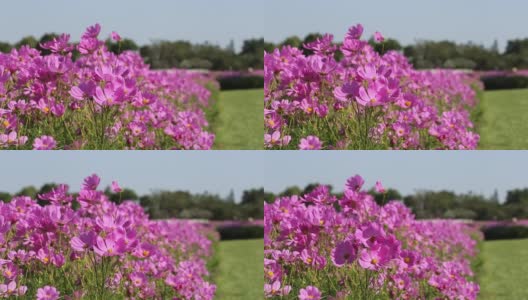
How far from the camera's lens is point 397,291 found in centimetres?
628

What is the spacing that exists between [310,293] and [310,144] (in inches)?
53.4

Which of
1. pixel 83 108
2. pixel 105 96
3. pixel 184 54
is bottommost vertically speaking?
pixel 83 108

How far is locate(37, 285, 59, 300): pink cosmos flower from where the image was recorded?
5.67 m

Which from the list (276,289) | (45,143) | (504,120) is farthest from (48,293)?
(504,120)

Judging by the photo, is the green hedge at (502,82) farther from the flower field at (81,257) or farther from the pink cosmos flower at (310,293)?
the flower field at (81,257)

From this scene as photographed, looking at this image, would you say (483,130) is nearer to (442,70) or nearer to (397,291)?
(442,70)

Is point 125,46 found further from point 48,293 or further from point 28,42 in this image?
point 48,293

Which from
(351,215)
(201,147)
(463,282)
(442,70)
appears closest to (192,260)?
(201,147)

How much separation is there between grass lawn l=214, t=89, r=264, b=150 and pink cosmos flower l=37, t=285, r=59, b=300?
2532 millimetres

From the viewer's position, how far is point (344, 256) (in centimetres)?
546

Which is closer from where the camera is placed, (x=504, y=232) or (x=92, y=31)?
(x=92, y=31)

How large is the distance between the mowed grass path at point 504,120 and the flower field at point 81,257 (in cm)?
371

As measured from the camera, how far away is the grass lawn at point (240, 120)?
7609 mm

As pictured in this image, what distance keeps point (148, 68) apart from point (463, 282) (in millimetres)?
4182
